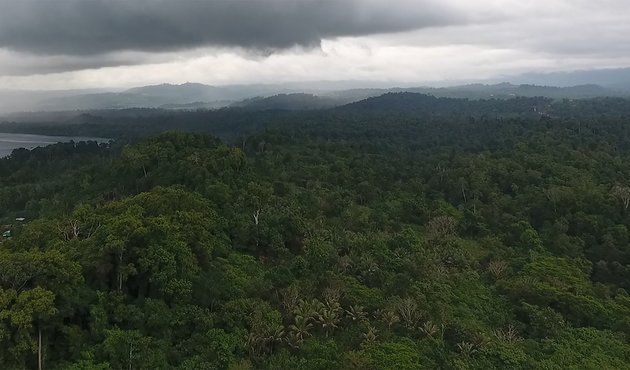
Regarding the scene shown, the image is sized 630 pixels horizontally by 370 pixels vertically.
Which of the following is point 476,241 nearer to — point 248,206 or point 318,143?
point 248,206

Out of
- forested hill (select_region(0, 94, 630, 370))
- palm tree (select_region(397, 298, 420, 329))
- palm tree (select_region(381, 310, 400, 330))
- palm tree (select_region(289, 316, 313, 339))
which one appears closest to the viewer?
forested hill (select_region(0, 94, 630, 370))

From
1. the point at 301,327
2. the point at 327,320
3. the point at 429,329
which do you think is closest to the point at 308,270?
the point at 327,320

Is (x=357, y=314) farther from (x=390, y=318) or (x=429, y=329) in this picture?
(x=429, y=329)

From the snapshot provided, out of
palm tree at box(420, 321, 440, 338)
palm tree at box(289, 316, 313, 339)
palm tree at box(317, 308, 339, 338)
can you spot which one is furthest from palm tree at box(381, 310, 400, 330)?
palm tree at box(289, 316, 313, 339)

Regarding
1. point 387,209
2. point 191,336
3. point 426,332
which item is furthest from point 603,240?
point 191,336

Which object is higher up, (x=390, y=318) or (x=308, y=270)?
(x=308, y=270)

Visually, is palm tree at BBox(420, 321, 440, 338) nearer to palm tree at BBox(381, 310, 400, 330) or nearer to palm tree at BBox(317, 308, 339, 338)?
palm tree at BBox(381, 310, 400, 330)

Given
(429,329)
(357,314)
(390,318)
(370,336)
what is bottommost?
(429,329)

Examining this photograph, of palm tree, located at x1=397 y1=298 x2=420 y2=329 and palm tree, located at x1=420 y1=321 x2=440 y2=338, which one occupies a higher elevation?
palm tree, located at x1=397 y1=298 x2=420 y2=329
